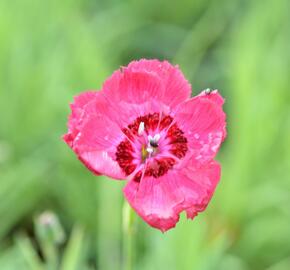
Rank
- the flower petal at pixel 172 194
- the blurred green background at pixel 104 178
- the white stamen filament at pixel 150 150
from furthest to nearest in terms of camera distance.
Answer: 1. the blurred green background at pixel 104 178
2. the white stamen filament at pixel 150 150
3. the flower petal at pixel 172 194

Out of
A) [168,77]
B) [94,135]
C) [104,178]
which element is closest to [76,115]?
[94,135]

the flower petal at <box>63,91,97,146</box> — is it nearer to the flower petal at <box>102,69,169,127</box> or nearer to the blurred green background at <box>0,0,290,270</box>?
the flower petal at <box>102,69,169,127</box>

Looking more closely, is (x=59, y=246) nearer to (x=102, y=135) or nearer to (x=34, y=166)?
(x=34, y=166)

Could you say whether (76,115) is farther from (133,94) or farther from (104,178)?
(104,178)

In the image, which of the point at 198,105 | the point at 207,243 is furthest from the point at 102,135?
the point at 207,243

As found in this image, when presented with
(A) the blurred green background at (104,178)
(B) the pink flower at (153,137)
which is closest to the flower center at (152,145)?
(B) the pink flower at (153,137)

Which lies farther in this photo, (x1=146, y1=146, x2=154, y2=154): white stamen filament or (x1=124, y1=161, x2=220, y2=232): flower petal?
(x1=146, y1=146, x2=154, y2=154): white stamen filament

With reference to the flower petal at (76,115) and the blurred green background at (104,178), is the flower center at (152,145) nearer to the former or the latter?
the flower petal at (76,115)

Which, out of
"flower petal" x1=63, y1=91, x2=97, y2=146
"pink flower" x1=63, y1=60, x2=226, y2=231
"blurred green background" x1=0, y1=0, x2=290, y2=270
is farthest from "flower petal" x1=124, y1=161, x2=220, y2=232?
"blurred green background" x1=0, y1=0, x2=290, y2=270
